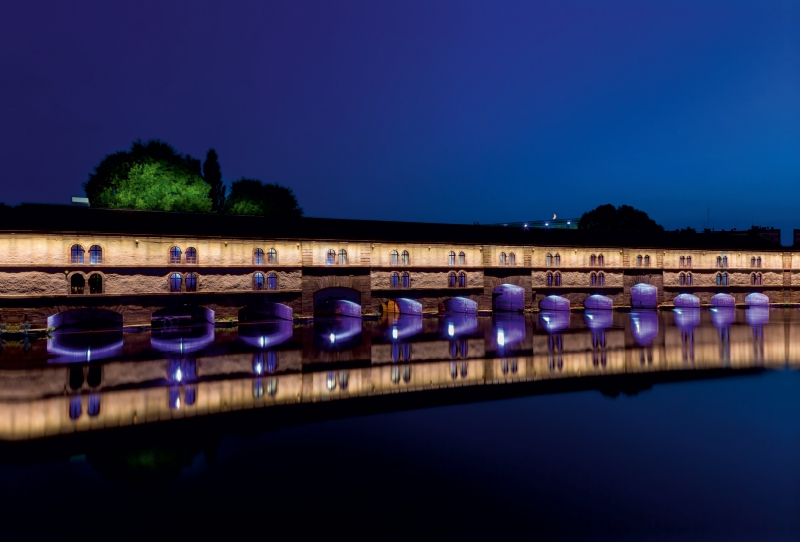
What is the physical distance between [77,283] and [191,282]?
6.78m

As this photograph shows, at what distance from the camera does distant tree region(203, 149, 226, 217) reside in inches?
2805

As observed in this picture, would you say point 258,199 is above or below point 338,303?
above

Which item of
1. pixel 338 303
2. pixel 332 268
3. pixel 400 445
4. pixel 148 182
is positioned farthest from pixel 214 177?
pixel 400 445

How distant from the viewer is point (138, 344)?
27.1 meters

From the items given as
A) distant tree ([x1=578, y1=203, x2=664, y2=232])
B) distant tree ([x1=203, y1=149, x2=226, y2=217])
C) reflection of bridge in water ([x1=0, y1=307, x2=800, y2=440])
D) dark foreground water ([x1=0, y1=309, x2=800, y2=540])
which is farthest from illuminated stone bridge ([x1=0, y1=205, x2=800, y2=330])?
distant tree ([x1=203, y1=149, x2=226, y2=217])

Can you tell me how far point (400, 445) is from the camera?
12.1 m

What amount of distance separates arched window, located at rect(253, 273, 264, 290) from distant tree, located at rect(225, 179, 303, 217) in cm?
2062

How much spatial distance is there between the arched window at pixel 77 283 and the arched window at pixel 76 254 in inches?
43.6

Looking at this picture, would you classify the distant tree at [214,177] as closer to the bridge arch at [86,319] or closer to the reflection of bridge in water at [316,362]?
the bridge arch at [86,319]

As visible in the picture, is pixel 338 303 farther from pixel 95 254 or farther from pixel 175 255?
pixel 95 254

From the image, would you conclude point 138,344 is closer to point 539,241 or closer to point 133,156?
point 133,156

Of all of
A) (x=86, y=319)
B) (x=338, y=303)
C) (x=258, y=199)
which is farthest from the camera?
(x=258, y=199)

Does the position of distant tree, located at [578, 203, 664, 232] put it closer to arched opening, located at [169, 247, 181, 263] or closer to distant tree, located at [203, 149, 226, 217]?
distant tree, located at [203, 149, 226, 217]

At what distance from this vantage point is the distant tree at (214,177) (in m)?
71.2
